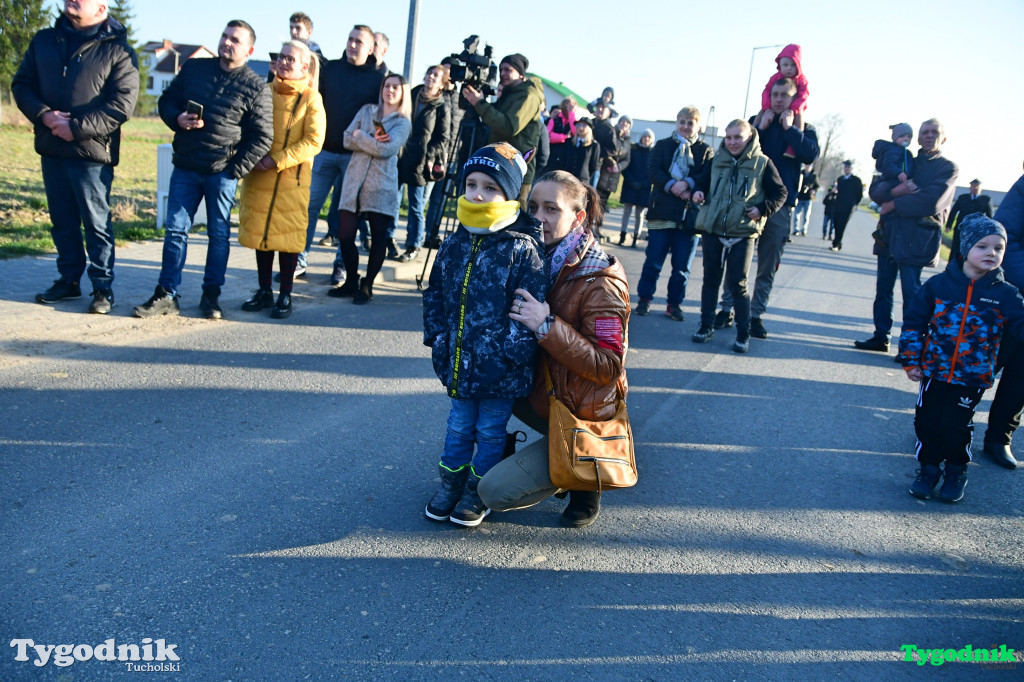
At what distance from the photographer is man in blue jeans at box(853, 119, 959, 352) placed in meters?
7.17

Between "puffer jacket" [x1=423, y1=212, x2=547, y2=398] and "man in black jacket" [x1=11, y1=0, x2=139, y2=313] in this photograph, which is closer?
"puffer jacket" [x1=423, y1=212, x2=547, y2=398]

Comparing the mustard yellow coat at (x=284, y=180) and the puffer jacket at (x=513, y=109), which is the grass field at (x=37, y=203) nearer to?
the mustard yellow coat at (x=284, y=180)

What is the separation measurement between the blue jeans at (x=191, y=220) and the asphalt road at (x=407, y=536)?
49cm

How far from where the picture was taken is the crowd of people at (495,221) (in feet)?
10.7

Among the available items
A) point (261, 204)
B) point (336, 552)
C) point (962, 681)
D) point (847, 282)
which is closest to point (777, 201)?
point (261, 204)

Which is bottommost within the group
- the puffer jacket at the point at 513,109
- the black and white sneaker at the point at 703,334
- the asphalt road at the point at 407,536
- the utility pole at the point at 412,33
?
the asphalt road at the point at 407,536

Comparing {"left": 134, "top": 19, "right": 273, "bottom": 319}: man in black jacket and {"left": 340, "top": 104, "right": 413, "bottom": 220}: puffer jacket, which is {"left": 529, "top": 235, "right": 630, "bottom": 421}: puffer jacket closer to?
{"left": 134, "top": 19, "right": 273, "bottom": 319}: man in black jacket

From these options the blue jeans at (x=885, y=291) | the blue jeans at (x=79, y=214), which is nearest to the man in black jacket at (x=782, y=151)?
the blue jeans at (x=885, y=291)

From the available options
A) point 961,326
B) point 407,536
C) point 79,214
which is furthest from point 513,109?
point 407,536

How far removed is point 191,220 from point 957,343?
17.8 ft

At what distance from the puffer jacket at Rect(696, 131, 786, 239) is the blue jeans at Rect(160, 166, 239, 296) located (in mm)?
4136

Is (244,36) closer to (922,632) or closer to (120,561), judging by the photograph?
(120,561)

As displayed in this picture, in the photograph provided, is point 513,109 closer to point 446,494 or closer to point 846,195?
point 446,494

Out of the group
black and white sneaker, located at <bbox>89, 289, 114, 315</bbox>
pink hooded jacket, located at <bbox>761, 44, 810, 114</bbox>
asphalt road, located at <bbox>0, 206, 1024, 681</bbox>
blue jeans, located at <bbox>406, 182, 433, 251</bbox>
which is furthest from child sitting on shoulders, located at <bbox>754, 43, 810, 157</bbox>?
black and white sneaker, located at <bbox>89, 289, 114, 315</bbox>
